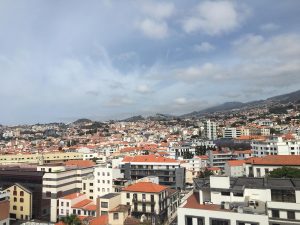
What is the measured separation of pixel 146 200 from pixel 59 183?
21.5 metres

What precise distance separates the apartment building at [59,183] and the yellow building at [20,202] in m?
3.74

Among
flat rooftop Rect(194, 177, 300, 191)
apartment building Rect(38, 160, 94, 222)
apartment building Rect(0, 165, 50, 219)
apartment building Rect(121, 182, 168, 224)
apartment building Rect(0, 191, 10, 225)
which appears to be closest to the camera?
flat rooftop Rect(194, 177, 300, 191)

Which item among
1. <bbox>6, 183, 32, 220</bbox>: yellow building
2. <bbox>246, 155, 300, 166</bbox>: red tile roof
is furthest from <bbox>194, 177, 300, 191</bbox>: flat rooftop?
<bbox>6, 183, 32, 220</bbox>: yellow building

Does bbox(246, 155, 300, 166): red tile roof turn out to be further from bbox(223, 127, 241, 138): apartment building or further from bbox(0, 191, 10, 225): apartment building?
bbox(223, 127, 241, 138): apartment building

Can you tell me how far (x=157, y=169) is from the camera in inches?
3046

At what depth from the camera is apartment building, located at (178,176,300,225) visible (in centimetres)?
3036

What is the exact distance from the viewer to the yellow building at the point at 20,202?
62000mm

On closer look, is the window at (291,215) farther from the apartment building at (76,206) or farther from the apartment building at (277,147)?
the apartment building at (277,147)

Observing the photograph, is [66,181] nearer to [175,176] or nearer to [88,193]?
[88,193]

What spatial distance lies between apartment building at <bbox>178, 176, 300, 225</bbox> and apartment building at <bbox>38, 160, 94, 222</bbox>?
37.1 m

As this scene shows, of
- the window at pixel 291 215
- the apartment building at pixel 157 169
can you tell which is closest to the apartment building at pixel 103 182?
the apartment building at pixel 157 169

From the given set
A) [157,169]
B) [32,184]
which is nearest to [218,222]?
[32,184]

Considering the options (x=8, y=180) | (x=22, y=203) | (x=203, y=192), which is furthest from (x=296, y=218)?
(x=8, y=180)

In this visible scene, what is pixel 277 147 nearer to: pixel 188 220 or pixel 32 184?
pixel 32 184
